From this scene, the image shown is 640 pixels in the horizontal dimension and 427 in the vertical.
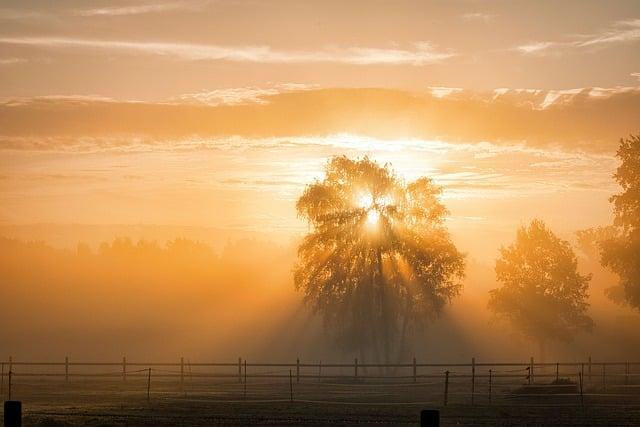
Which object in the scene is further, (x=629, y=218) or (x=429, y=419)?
(x=629, y=218)

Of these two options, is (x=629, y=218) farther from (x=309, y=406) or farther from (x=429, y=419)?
(x=429, y=419)

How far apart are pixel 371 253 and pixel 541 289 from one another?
1568cm

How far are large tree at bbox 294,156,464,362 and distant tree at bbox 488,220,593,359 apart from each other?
843 centimetres

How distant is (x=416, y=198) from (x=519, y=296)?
13566mm

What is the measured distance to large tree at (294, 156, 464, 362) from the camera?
78.4 m

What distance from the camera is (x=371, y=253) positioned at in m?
79.0

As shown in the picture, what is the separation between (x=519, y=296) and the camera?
8650 centimetres

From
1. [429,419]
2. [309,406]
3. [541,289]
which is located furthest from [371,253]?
[429,419]

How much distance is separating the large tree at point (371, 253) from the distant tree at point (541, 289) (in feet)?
27.7

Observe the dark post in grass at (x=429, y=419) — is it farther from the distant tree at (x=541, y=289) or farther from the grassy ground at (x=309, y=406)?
the distant tree at (x=541, y=289)

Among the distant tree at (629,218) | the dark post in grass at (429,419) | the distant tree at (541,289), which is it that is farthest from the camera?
the distant tree at (541,289)

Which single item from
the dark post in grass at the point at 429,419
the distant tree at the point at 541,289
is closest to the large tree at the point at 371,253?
the distant tree at the point at 541,289

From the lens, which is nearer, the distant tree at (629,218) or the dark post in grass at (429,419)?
the dark post in grass at (429,419)

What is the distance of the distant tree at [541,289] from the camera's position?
85750 millimetres
